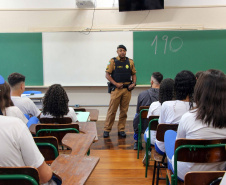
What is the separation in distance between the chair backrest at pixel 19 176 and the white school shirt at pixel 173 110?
4.73ft

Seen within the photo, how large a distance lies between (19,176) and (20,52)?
17.0ft

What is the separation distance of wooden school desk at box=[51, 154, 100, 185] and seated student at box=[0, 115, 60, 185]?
0.14 meters

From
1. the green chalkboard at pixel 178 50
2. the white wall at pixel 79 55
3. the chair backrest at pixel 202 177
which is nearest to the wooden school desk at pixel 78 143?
the chair backrest at pixel 202 177

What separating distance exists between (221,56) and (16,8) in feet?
15.7

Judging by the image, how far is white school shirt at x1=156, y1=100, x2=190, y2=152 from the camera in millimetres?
2240

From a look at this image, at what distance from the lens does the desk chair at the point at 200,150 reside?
5.05 ft

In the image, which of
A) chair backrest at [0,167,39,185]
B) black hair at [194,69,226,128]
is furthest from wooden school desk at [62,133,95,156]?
black hair at [194,69,226,128]

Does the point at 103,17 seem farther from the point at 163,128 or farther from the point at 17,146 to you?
the point at 17,146

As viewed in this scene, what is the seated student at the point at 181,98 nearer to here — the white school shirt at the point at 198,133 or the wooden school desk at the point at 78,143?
the white school shirt at the point at 198,133

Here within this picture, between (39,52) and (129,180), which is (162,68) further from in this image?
(129,180)

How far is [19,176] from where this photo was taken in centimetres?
108

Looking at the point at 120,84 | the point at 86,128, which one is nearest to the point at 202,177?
the point at 86,128

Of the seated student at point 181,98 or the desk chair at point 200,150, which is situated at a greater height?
the seated student at point 181,98

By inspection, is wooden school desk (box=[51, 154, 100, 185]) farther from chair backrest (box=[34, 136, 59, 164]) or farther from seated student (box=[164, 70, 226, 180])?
seated student (box=[164, 70, 226, 180])
